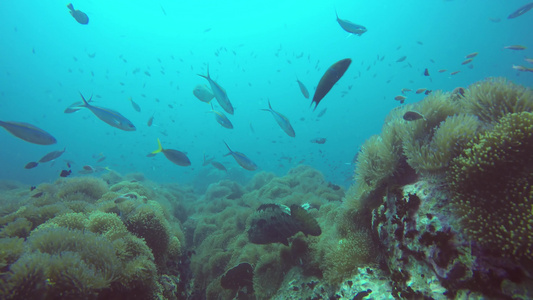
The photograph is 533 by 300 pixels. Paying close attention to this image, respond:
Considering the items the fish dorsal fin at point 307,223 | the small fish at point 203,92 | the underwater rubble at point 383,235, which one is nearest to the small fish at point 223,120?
the small fish at point 203,92

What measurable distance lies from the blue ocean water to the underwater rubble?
33514 mm

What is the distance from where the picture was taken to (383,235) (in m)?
2.81

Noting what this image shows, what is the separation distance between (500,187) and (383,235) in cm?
134

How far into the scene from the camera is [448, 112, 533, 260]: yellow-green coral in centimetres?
167

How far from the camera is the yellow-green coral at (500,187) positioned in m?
1.67

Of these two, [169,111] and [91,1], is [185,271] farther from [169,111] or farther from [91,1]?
[169,111]

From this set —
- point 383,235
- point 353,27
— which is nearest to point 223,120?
point 353,27

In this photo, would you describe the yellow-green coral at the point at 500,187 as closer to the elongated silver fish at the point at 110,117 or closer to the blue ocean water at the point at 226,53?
the elongated silver fish at the point at 110,117

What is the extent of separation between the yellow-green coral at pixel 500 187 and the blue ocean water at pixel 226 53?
35311 mm

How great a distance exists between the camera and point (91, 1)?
58.4m

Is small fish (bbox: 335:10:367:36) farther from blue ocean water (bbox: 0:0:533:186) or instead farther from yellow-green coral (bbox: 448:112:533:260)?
blue ocean water (bbox: 0:0:533:186)

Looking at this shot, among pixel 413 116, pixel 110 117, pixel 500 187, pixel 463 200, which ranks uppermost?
pixel 110 117

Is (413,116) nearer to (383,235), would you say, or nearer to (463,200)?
(463,200)

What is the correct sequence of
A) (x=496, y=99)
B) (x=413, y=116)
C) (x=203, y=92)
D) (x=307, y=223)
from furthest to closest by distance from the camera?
(x=203, y=92), (x=307, y=223), (x=413, y=116), (x=496, y=99)
